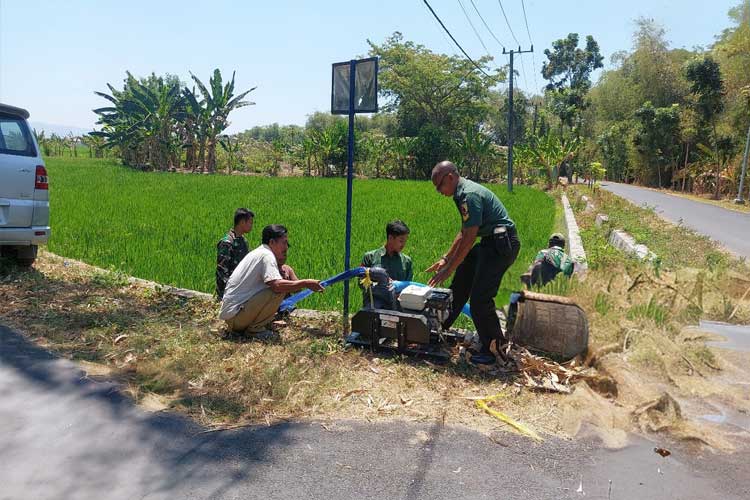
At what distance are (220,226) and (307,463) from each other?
8.08 meters

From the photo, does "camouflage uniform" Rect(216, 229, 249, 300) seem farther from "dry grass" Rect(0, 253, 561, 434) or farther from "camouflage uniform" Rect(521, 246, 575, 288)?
"camouflage uniform" Rect(521, 246, 575, 288)

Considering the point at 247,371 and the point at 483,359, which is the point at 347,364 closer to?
the point at 247,371

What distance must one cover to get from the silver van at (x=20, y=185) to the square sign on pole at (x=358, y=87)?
3645 mm

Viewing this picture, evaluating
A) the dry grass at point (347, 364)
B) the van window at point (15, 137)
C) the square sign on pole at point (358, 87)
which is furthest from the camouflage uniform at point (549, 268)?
the van window at point (15, 137)

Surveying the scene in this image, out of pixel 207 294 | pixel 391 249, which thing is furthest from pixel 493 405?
pixel 207 294

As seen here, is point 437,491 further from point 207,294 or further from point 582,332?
point 207,294

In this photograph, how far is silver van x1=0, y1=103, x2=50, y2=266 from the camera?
5883mm

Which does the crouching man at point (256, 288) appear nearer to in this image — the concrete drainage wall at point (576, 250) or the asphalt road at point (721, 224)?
the concrete drainage wall at point (576, 250)

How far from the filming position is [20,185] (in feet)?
19.6

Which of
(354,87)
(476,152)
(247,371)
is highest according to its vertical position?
(476,152)

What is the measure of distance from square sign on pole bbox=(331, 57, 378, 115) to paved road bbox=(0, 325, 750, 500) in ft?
8.35

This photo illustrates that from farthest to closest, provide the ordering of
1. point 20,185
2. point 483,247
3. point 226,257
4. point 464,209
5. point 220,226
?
point 220,226
point 20,185
point 226,257
point 483,247
point 464,209

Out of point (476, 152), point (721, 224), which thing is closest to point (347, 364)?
point (721, 224)

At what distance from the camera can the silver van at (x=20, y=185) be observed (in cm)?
588
